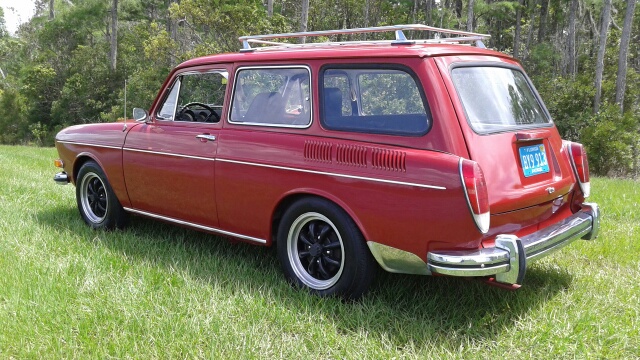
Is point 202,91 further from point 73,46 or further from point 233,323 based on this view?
point 73,46

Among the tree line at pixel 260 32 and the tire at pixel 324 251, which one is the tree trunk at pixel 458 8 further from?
the tire at pixel 324 251

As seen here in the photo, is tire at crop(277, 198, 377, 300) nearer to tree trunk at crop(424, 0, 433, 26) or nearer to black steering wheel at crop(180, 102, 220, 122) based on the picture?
black steering wheel at crop(180, 102, 220, 122)

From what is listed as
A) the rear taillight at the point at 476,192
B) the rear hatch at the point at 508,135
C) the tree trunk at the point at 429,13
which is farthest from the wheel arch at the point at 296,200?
the tree trunk at the point at 429,13

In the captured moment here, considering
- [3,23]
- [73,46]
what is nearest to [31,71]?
[73,46]

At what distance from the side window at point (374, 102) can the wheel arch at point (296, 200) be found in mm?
463

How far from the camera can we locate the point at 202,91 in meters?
5.08

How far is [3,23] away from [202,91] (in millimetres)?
68368

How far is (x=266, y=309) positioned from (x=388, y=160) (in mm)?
1222

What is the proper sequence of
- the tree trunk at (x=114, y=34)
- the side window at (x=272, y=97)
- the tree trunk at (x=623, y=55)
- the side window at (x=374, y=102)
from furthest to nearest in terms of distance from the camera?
the tree trunk at (x=114, y=34)
the tree trunk at (x=623, y=55)
the side window at (x=272, y=97)
the side window at (x=374, y=102)

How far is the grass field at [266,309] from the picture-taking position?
3123 mm

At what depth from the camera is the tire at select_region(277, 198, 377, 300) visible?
357cm

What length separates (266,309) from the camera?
3.53 meters

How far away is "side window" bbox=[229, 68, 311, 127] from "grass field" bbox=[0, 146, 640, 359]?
117cm

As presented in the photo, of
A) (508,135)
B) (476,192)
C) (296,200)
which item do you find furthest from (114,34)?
(476,192)
